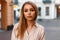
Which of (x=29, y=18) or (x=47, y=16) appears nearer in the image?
(x=29, y=18)

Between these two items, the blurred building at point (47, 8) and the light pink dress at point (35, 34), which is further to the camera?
the blurred building at point (47, 8)

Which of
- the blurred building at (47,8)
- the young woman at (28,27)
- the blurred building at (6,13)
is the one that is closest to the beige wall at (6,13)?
the blurred building at (6,13)

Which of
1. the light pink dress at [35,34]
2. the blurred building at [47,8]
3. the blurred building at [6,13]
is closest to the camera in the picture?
the light pink dress at [35,34]

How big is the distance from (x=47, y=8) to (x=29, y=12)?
149ft

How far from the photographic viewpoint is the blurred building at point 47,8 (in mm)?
45875

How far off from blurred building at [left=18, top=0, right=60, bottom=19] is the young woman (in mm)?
43539

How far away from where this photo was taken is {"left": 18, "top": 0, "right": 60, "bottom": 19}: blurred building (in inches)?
1806

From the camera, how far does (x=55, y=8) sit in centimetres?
4747

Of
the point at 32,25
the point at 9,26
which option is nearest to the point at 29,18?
the point at 32,25

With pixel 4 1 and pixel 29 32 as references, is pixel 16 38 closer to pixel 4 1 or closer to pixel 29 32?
pixel 29 32

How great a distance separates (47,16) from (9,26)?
26.3 m

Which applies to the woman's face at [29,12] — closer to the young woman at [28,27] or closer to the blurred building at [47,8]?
the young woman at [28,27]

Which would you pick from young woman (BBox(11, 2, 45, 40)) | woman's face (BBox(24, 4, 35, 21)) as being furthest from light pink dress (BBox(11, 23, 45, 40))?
woman's face (BBox(24, 4, 35, 21))

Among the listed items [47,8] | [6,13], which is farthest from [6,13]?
[47,8]
